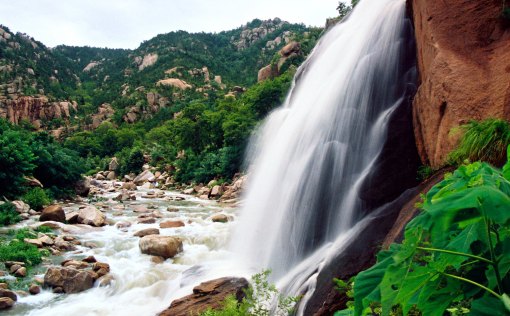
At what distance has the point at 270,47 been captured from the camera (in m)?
101

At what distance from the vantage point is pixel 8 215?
1265 cm

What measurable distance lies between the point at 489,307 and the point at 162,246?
9.56m

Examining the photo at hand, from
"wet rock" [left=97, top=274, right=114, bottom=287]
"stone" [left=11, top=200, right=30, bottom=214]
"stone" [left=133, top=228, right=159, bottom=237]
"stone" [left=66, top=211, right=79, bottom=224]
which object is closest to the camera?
"wet rock" [left=97, top=274, right=114, bottom=287]

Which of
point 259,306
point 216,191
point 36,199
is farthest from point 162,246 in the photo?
point 216,191

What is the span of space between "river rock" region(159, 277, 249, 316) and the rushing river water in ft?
2.74

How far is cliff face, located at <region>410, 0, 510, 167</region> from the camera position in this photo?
15.7 ft

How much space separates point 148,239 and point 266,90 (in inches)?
734

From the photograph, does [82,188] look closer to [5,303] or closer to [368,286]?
[5,303]

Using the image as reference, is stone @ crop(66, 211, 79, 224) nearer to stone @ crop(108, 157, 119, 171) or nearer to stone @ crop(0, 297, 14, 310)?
stone @ crop(0, 297, 14, 310)

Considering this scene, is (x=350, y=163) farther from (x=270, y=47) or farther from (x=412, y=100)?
(x=270, y=47)

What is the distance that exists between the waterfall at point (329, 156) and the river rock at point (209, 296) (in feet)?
2.87

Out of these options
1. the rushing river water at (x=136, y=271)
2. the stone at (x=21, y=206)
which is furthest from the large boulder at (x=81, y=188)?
the rushing river water at (x=136, y=271)

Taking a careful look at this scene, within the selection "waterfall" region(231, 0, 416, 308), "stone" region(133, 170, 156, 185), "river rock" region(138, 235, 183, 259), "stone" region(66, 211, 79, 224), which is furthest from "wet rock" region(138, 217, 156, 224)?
"stone" region(133, 170, 156, 185)

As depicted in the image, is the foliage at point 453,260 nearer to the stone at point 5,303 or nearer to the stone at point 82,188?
the stone at point 5,303
